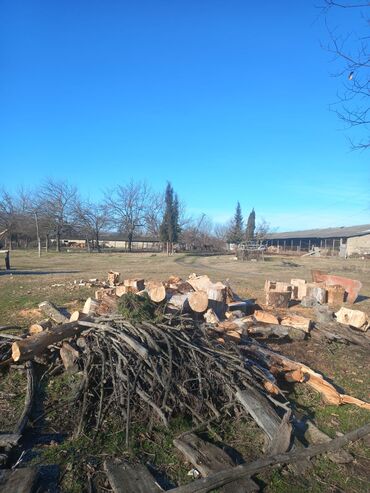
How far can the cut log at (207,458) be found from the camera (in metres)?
2.76

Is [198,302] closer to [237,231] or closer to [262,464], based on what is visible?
[262,464]

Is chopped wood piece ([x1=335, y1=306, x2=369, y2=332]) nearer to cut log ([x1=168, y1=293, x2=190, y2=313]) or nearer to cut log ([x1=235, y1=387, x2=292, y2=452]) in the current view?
cut log ([x1=168, y1=293, x2=190, y2=313])

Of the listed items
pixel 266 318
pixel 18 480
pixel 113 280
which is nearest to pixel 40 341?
pixel 18 480

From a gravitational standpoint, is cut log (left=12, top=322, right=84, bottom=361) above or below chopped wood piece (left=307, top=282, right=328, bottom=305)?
above

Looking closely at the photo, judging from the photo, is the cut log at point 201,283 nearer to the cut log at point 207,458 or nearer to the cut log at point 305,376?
the cut log at point 305,376

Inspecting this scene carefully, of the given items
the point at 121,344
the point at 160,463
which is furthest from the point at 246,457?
the point at 121,344

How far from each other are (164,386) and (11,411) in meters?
1.62

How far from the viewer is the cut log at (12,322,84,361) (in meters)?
4.51

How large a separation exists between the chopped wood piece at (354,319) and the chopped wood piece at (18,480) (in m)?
6.89

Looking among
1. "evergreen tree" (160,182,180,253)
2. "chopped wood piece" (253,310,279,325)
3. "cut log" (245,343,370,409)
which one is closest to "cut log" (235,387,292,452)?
"cut log" (245,343,370,409)

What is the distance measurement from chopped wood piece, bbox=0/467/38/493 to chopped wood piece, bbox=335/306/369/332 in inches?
271

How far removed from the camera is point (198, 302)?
6.66 meters

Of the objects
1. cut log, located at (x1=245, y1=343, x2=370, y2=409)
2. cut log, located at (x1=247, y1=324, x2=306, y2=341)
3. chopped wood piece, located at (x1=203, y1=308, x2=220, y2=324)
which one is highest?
chopped wood piece, located at (x1=203, y1=308, x2=220, y2=324)

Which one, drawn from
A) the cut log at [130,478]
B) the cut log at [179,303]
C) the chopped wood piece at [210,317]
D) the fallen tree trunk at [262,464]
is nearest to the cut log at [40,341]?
the cut log at [179,303]
